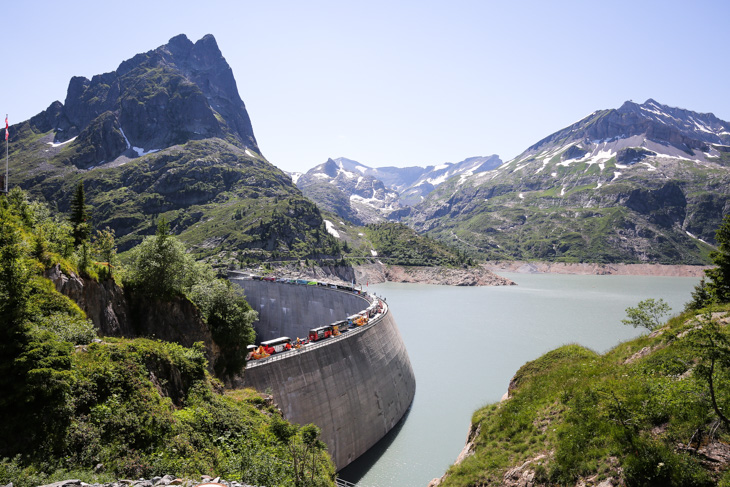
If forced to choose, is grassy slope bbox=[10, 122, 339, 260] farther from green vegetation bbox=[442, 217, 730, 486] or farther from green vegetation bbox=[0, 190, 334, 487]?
green vegetation bbox=[442, 217, 730, 486]

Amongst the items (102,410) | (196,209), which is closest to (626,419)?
(102,410)

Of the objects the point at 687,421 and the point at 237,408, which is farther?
the point at 237,408

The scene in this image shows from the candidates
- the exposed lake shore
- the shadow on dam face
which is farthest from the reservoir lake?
the exposed lake shore

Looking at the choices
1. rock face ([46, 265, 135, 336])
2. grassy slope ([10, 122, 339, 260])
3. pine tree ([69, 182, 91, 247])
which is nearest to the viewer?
rock face ([46, 265, 135, 336])

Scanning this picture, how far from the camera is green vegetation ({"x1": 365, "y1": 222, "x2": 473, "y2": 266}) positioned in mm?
158250

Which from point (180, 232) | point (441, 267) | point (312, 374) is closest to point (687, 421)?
point (312, 374)

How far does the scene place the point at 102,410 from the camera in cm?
1225

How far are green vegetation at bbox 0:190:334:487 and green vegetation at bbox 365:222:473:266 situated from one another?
142m

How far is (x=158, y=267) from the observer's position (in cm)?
2517

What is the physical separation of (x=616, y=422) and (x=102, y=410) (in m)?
16.1

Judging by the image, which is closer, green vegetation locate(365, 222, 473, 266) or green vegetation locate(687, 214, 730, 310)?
green vegetation locate(687, 214, 730, 310)

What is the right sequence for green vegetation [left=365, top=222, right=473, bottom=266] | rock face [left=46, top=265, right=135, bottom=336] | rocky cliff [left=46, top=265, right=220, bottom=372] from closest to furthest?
rock face [left=46, top=265, right=135, bottom=336] → rocky cliff [left=46, top=265, right=220, bottom=372] → green vegetation [left=365, top=222, right=473, bottom=266]

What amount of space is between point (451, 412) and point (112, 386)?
30453 mm

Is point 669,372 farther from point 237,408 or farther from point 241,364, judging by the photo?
point 241,364
